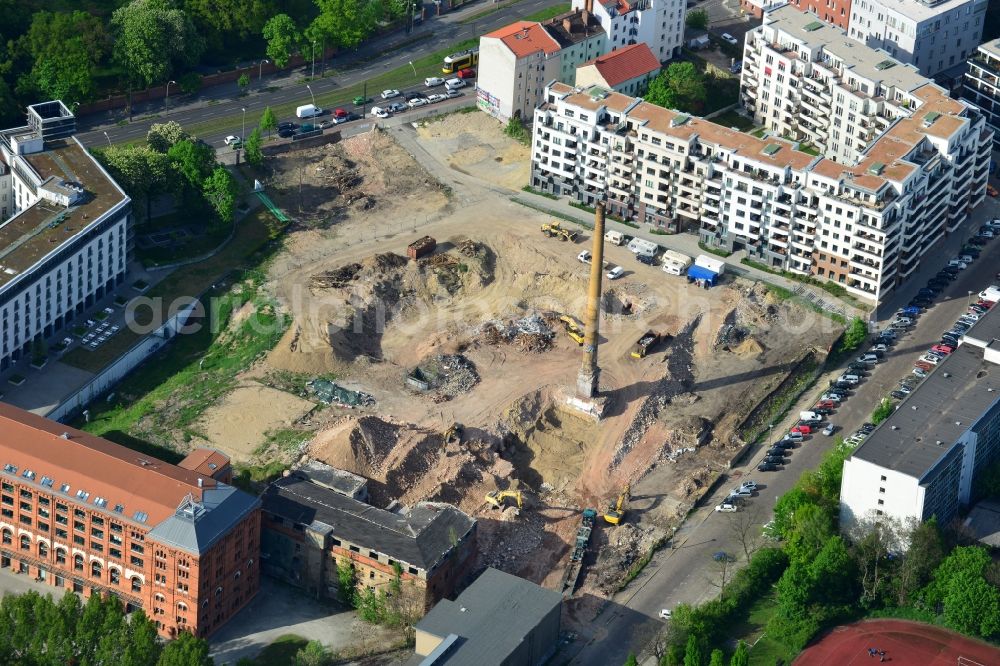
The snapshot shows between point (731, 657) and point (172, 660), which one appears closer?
point (172, 660)

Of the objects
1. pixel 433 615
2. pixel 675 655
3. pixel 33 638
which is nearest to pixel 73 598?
pixel 33 638

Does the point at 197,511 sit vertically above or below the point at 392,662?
above

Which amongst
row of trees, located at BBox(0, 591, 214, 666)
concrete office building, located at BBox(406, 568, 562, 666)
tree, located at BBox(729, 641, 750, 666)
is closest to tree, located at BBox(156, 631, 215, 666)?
row of trees, located at BBox(0, 591, 214, 666)

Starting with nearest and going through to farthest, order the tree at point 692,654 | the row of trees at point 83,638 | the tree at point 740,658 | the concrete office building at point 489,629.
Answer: the row of trees at point 83,638 < the concrete office building at point 489,629 < the tree at point 740,658 < the tree at point 692,654

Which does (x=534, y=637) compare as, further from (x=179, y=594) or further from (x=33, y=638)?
(x=33, y=638)

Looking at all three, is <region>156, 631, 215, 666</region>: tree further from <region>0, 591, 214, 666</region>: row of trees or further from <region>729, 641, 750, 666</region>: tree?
<region>729, 641, 750, 666</region>: tree

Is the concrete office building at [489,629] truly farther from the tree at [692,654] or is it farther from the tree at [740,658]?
the tree at [740,658]

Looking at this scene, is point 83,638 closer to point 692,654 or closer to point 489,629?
point 489,629

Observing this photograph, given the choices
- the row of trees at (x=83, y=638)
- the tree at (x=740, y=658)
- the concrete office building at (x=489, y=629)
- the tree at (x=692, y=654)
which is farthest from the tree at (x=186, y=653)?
the tree at (x=740, y=658)
